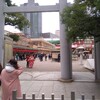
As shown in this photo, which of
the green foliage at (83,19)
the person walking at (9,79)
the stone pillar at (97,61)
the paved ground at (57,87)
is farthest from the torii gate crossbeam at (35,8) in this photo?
the person walking at (9,79)

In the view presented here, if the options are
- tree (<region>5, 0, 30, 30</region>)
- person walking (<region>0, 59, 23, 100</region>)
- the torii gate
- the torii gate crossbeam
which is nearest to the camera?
person walking (<region>0, 59, 23, 100</region>)

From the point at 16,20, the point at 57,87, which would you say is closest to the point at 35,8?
the point at 57,87

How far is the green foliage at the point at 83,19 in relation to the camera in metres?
8.88

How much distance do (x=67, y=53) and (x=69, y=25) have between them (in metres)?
3.82

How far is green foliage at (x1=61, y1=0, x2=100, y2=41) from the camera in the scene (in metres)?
8.88

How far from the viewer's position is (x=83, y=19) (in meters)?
9.04

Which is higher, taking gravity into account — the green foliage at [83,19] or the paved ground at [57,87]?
the green foliage at [83,19]

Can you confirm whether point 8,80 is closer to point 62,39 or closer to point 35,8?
point 62,39

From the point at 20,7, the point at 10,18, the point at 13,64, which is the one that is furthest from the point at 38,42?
the point at 13,64

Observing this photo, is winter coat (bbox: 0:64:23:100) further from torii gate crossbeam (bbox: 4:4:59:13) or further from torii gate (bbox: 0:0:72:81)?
torii gate crossbeam (bbox: 4:4:59:13)

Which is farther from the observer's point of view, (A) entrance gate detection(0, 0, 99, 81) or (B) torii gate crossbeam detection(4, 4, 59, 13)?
(B) torii gate crossbeam detection(4, 4, 59, 13)

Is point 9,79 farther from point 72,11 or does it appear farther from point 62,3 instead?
point 62,3

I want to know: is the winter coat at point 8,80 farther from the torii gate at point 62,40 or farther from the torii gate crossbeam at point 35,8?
the torii gate crossbeam at point 35,8

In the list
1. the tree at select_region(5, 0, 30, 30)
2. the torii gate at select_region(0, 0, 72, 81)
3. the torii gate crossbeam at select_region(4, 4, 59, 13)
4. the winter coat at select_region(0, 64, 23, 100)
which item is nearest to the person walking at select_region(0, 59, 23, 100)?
the winter coat at select_region(0, 64, 23, 100)
